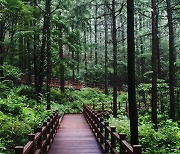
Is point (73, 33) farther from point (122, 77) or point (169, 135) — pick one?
point (122, 77)

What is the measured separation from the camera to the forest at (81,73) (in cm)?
1063

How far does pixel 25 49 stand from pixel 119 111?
11592 millimetres

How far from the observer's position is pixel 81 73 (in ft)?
160

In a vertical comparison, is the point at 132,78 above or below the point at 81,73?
below

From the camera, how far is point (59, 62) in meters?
27.0

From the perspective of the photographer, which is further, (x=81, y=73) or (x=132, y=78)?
(x=81, y=73)

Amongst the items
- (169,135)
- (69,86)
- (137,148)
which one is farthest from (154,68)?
(69,86)

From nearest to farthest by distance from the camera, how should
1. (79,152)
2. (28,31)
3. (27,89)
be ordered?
(79,152) < (28,31) < (27,89)

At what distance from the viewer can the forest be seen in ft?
34.9

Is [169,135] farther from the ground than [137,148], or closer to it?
closer to it

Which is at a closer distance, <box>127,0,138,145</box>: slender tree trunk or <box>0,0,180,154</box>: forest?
<box>127,0,138,145</box>: slender tree trunk

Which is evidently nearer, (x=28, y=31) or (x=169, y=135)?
(x=169, y=135)

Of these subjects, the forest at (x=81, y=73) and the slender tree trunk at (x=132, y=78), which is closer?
the slender tree trunk at (x=132, y=78)

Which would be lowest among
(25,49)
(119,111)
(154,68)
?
(119,111)
